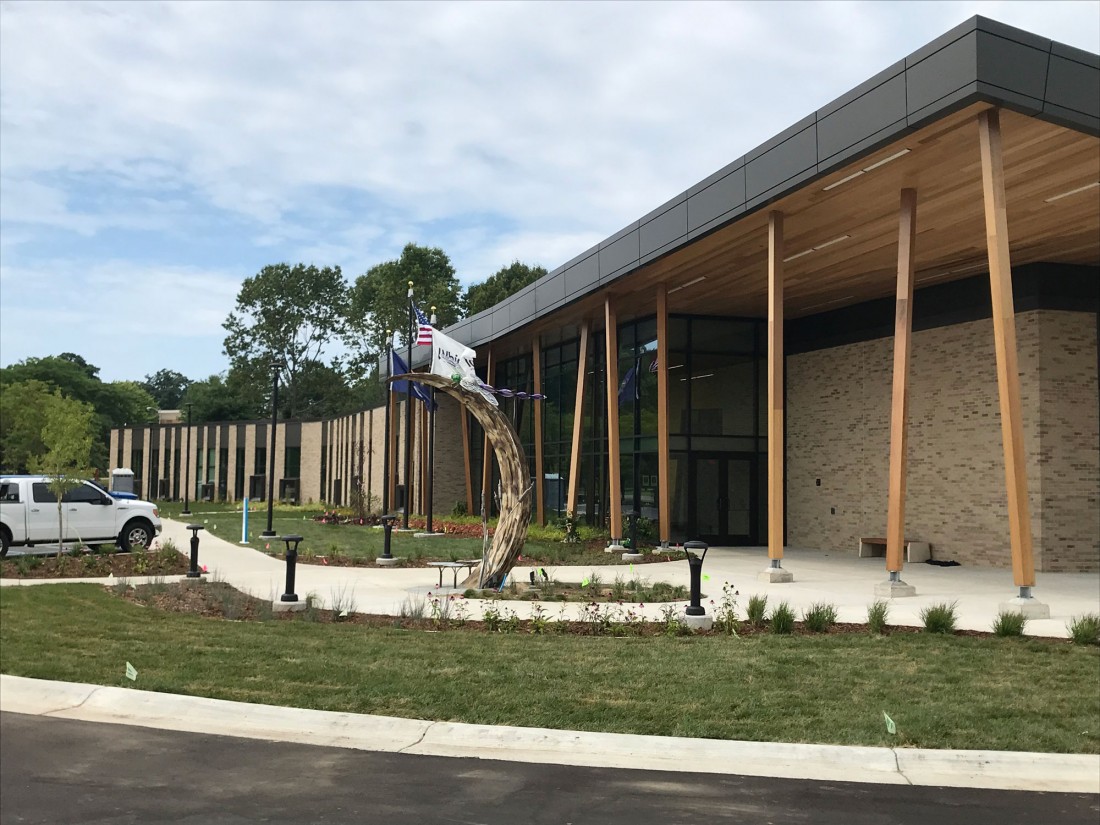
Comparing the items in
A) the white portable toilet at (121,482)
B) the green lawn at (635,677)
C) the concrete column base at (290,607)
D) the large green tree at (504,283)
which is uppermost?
the large green tree at (504,283)

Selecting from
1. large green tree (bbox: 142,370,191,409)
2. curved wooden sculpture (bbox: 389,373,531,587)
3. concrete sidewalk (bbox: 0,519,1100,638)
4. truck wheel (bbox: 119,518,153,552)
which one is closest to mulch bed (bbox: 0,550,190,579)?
concrete sidewalk (bbox: 0,519,1100,638)

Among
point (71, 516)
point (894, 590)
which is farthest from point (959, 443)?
point (71, 516)

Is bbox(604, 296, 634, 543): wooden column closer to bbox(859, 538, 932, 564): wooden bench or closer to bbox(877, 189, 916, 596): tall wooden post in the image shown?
bbox(859, 538, 932, 564): wooden bench

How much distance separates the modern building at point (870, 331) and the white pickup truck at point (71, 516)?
1089 centimetres

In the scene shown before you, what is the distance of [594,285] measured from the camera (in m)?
23.1

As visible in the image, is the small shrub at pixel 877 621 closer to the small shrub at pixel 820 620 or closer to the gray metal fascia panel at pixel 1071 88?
the small shrub at pixel 820 620

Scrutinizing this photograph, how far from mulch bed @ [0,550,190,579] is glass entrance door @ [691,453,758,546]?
13.3m

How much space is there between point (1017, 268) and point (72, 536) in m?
21.0

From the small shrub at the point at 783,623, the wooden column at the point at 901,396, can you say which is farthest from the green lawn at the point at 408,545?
the small shrub at the point at 783,623

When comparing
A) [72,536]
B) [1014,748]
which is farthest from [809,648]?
[72,536]

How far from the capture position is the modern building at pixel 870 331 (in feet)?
40.8

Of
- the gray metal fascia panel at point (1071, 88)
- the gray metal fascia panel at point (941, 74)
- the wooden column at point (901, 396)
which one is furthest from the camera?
the wooden column at point (901, 396)

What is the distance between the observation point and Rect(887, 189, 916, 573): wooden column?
45.9ft

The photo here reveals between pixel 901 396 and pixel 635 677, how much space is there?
7.76 meters
